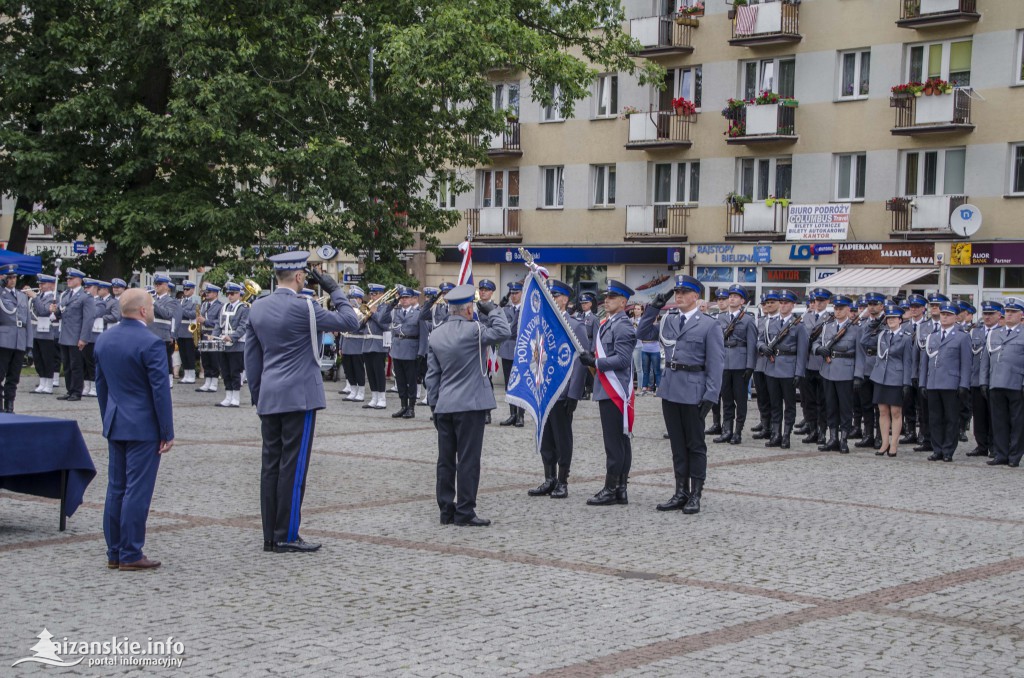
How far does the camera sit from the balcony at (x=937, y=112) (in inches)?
1405

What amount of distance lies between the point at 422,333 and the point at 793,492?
9714 mm

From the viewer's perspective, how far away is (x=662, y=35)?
137 ft

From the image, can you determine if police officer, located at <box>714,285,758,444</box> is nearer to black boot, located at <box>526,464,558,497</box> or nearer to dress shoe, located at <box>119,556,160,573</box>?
black boot, located at <box>526,464,558,497</box>

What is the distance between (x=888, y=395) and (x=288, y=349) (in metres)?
10.0

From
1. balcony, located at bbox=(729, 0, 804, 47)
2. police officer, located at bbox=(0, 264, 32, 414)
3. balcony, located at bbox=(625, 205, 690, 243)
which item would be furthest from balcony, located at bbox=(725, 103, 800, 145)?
police officer, located at bbox=(0, 264, 32, 414)

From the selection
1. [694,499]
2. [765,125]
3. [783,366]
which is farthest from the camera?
[765,125]

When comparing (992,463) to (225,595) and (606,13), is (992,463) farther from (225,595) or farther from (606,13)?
(606,13)

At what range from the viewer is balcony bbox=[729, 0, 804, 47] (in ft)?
127

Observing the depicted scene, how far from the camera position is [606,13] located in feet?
109

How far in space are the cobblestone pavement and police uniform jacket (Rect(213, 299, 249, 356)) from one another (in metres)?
9.37

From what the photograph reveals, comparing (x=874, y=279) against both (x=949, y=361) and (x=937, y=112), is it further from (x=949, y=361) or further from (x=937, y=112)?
(x=949, y=361)

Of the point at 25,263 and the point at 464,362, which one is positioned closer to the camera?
the point at 464,362

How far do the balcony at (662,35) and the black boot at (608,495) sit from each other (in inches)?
1223

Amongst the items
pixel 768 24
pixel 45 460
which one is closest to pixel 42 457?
pixel 45 460
